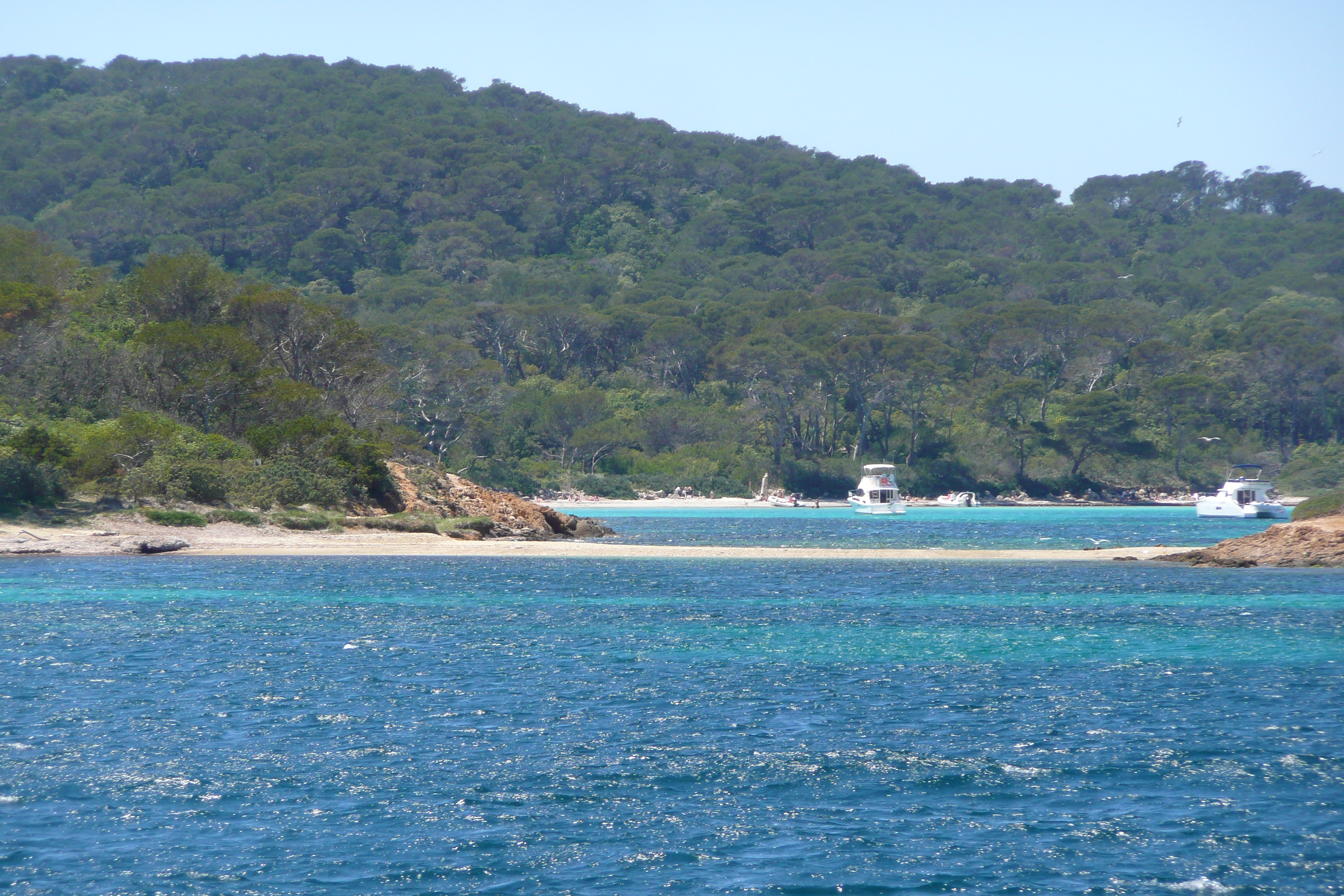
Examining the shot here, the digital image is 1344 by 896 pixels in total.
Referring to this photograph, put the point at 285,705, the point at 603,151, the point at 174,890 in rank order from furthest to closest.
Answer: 1. the point at 603,151
2. the point at 285,705
3. the point at 174,890

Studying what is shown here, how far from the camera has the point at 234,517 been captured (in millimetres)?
37906

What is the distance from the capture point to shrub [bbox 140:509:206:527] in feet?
119

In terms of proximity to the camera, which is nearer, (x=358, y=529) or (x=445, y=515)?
(x=358, y=529)

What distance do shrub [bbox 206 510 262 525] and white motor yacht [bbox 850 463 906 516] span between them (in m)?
39.0

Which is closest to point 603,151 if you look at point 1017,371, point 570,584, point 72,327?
point 1017,371

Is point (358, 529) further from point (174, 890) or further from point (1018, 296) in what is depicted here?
point (1018, 296)

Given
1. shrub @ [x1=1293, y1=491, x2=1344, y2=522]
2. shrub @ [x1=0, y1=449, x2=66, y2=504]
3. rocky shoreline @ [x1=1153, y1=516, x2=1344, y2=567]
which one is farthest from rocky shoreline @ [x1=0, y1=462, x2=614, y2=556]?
shrub @ [x1=1293, y1=491, x2=1344, y2=522]

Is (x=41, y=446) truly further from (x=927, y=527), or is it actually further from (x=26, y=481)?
(x=927, y=527)

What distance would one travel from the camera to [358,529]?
39062mm

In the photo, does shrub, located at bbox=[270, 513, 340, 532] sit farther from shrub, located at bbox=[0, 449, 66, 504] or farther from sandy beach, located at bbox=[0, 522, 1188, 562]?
shrub, located at bbox=[0, 449, 66, 504]

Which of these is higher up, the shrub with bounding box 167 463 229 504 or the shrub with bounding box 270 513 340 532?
the shrub with bounding box 167 463 229 504

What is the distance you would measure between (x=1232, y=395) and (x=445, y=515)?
221ft

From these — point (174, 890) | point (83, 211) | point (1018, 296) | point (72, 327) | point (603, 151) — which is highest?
point (603, 151)

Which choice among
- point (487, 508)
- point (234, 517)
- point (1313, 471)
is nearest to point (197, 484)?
point (234, 517)
